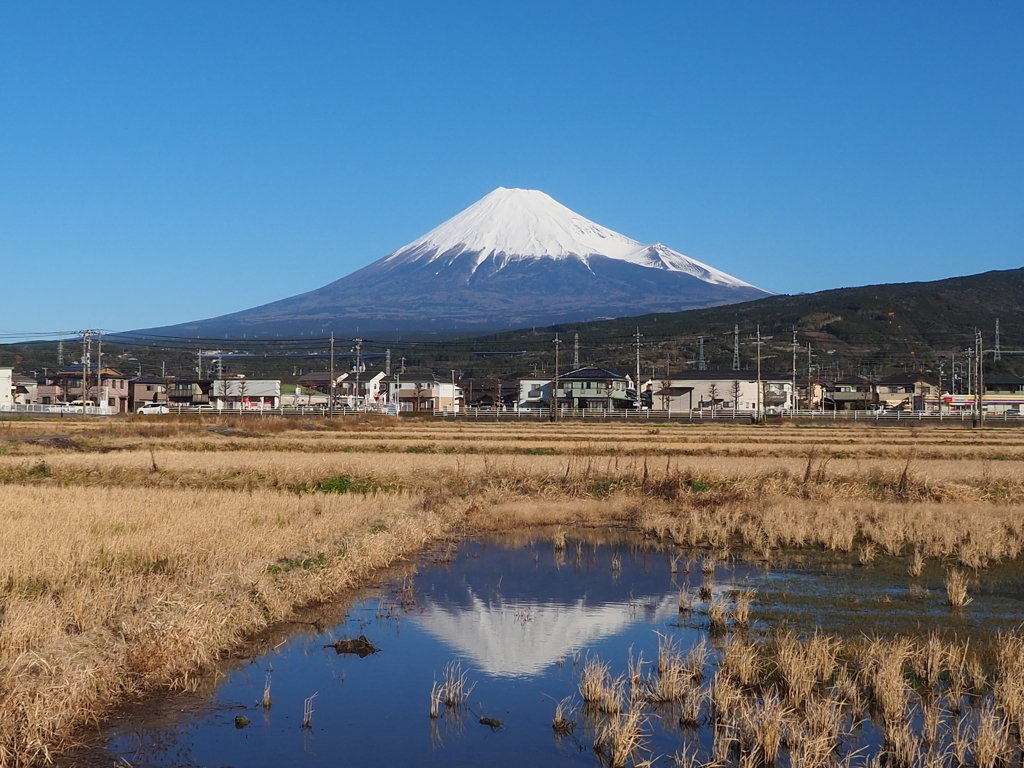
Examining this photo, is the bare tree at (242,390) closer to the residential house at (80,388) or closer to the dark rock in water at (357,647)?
the residential house at (80,388)

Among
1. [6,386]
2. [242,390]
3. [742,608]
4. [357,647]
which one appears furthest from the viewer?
[242,390]

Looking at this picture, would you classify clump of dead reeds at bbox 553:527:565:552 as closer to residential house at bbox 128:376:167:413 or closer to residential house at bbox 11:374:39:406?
residential house at bbox 128:376:167:413

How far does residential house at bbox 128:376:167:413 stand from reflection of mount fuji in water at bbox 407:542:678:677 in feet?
265

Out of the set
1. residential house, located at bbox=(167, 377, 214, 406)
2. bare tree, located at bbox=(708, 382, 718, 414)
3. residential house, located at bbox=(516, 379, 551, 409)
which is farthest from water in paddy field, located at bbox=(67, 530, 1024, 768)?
residential house, located at bbox=(167, 377, 214, 406)

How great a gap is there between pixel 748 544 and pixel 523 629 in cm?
576

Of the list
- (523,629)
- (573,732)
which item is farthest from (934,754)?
(523,629)

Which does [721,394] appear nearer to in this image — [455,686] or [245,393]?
[245,393]

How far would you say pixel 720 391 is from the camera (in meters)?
82.6

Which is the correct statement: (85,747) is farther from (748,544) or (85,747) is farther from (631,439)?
(631,439)

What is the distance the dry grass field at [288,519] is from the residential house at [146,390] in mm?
58698

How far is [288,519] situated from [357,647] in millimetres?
6022

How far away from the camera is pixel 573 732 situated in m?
6.25

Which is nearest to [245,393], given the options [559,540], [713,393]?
[713,393]

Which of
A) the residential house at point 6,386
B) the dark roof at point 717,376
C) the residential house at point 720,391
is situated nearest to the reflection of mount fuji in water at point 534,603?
the residential house at point 720,391
